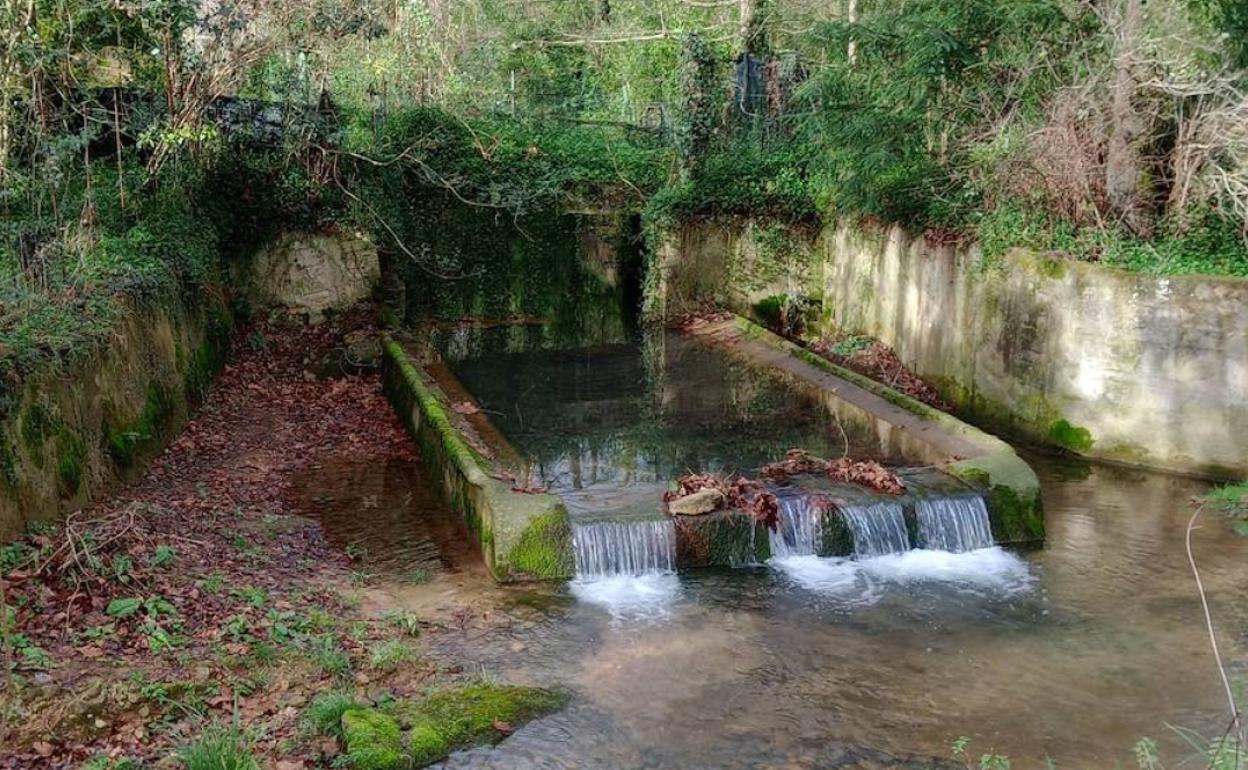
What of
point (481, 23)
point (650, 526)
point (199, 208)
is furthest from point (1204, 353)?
point (481, 23)

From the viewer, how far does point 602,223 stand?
19.7 meters

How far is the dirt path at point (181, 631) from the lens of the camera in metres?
5.39

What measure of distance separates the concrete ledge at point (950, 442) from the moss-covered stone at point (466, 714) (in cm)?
462

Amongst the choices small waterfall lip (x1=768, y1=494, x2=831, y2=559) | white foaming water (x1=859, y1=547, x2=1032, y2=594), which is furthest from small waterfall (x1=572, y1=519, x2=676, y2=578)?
white foaming water (x1=859, y1=547, x2=1032, y2=594)

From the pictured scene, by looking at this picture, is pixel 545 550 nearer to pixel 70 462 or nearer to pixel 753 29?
pixel 70 462

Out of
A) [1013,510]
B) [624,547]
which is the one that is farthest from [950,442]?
[624,547]

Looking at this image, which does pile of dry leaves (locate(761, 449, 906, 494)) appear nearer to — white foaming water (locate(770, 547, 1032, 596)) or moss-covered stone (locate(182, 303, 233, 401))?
white foaming water (locate(770, 547, 1032, 596))

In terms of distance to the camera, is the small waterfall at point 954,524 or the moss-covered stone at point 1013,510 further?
the moss-covered stone at point 1013,510

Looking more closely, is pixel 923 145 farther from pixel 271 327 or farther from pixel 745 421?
pixel 271 327

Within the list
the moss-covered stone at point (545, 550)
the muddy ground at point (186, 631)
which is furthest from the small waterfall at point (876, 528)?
the muddy ground at point (186, 631)

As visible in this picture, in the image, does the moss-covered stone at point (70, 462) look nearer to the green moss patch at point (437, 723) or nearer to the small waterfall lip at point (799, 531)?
the green moss patch at point (437, 723)

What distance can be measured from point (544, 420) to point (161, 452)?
4272mm

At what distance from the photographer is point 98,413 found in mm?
9031

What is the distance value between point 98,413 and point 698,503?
5.15 meters
